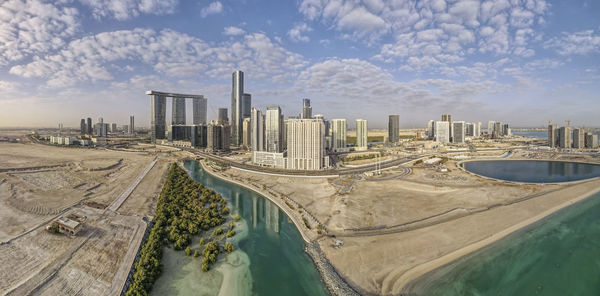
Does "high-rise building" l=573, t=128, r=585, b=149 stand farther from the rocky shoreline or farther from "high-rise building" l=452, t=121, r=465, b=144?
the rocky shoreline

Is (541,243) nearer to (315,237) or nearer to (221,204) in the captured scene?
(315,237)

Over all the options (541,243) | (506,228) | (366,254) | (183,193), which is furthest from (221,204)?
(541,243)

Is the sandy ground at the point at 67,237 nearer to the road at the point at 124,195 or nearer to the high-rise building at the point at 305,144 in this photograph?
the road at the point at 124,195

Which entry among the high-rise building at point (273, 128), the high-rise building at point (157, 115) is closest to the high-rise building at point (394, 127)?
the high-rise building at point (273, 128)

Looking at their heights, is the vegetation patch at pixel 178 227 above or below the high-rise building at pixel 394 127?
below

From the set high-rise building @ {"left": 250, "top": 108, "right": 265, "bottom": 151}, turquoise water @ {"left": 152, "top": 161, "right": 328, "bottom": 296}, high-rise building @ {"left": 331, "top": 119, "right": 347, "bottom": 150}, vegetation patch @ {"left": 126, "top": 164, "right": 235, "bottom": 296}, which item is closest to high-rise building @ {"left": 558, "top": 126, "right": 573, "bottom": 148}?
high-rise building @ {"left": 331, "top": 119, "right": 347, "bottom": 150}

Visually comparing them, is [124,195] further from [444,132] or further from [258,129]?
[444,132]
